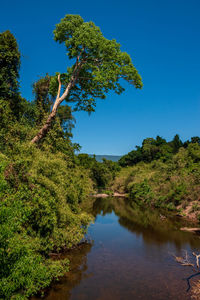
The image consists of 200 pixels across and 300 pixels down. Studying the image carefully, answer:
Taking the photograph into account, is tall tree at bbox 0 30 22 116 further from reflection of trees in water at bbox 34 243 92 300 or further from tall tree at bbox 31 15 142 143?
reflection of trees in water at bbox 34 243 92 300

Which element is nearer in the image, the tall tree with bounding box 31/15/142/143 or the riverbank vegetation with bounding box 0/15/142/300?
the riverbank vegetation with bounding box 0/15/142/300

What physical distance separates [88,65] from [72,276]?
1403 centimetres

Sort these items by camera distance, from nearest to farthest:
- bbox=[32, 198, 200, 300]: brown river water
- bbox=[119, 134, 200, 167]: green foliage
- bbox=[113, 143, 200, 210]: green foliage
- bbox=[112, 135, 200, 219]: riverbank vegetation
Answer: bbox=[32, 198, 200, 300]: brown river water, bbox=[112, 135, 200, 219]: riverbank vegetation, bbox=[113, 143, 200, 210]: green foliage, bbox=[119, 134, 200, 167]: green foliage

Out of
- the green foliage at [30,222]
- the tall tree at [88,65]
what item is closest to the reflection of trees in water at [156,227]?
the green foliage at [30,222]

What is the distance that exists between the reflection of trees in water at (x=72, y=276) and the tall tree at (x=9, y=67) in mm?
15451

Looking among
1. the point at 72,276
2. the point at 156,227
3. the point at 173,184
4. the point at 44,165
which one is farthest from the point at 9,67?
the point at 173,184

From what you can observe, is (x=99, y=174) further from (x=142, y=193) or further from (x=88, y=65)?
(x=88, y=65)

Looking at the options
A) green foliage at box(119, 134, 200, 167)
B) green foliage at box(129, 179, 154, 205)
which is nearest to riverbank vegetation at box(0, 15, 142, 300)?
A: green foliage at box(129, 179, 154, 205)

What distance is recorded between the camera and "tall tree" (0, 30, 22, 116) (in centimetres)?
2183

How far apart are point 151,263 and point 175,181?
971 inches

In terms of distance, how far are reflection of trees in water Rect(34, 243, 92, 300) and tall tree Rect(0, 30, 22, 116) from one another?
50.7 ft

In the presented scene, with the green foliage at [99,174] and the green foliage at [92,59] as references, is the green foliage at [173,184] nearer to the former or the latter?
the green foliage at [99,174]

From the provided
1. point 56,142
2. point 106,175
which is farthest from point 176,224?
point 106,175

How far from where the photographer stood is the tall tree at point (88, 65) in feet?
50.3
